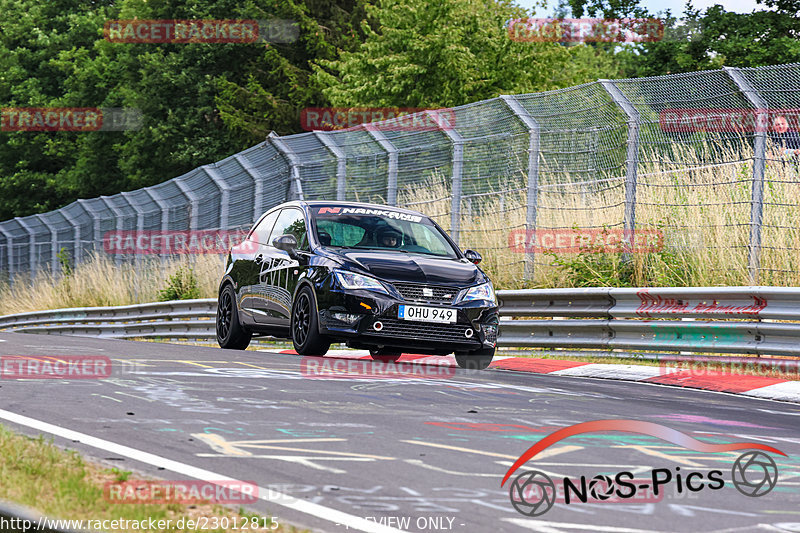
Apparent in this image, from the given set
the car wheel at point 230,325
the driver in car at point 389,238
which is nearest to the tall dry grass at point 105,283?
the car wheel at point 230,325

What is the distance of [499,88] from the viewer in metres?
37.4

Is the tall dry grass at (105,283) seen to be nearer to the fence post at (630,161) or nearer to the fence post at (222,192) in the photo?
the fence post at (222,192)

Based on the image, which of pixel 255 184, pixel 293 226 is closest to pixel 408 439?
pixel 293 226

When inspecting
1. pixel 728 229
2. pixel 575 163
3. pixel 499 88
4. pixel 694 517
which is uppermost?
pixel 499 88

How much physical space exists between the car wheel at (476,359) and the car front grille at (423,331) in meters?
0.53

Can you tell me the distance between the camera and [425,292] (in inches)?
443

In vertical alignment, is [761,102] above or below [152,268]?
above

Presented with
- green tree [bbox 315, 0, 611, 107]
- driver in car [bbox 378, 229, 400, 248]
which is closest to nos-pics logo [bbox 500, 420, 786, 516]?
driver in car [bbox 378, 229, 400, 248]

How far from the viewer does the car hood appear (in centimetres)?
1131

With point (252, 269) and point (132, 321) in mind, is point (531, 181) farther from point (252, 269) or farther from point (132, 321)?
point (132, 321)

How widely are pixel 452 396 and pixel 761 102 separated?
6235 millimetres

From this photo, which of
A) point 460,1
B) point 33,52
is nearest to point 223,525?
point 460,1

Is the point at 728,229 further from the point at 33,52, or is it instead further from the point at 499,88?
the point at 33,52

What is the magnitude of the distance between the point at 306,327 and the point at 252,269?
203cm
